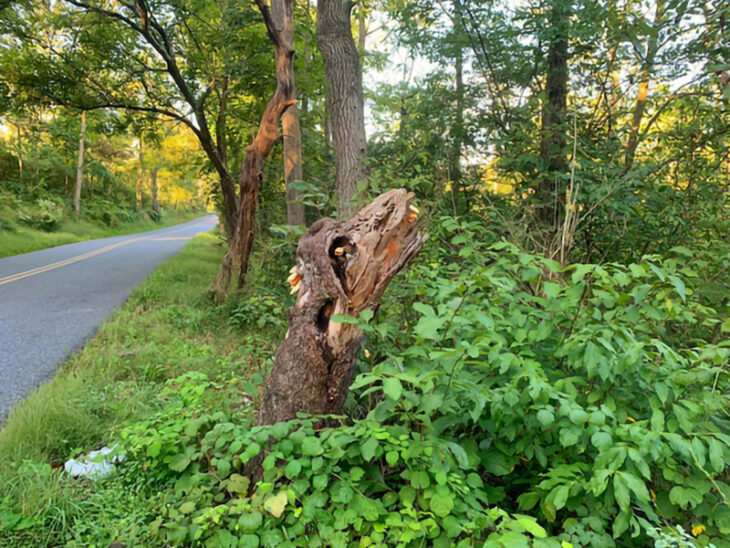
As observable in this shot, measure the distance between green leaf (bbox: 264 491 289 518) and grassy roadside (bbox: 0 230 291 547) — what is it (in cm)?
72

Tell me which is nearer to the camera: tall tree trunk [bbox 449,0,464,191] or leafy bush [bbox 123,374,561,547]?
leafy bush [bbox 123,374,561,547]

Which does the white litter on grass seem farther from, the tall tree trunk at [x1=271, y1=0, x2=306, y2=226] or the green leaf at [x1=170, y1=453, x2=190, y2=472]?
the tall tree trunk at [x1=271, y1=0, x2=306, y2=226]

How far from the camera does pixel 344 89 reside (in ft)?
18.3

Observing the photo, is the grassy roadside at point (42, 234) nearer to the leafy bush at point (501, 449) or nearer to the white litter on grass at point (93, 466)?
the white litter on grass at point (93, 466)

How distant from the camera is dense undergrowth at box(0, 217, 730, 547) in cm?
176

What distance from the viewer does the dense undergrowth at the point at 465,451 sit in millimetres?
1762

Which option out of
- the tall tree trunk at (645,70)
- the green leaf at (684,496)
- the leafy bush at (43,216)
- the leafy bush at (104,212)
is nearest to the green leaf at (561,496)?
the green leaf at (684,496)

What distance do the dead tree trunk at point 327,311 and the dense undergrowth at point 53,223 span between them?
44.2 feet

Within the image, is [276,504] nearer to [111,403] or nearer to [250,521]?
[250,521]

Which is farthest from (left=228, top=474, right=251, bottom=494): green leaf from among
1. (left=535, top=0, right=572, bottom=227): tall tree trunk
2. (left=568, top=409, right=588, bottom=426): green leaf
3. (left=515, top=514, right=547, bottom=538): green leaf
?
(left=535, top=0, right=572, bottom=227): tall tree trunk

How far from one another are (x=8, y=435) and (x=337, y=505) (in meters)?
2.46

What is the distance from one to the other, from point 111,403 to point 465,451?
2897mm

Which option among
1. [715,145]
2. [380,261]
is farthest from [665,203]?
[380,261]

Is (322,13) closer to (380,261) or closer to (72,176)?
(380,261)
